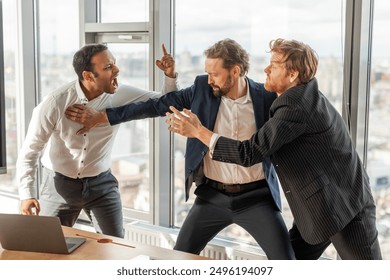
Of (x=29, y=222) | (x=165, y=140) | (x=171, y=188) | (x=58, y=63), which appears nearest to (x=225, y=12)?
(x=165, y=140)

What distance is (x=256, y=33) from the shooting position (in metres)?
3.42

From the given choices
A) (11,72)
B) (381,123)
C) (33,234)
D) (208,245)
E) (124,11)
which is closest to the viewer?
(33,234)

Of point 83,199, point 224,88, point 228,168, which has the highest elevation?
point 224,88

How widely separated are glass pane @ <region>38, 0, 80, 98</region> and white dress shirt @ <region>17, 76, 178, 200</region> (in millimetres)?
1208

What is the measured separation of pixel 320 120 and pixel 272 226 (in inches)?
25.0

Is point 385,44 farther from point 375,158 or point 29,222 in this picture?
point 29,222

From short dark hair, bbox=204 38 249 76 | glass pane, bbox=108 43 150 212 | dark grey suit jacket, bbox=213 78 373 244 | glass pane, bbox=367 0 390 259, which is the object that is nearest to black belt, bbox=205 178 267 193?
dark grey suit jacket, bbox=213 78 373 244

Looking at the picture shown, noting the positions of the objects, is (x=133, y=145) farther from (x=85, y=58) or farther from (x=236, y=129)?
(x=236, y=129)

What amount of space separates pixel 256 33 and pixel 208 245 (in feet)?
4.28

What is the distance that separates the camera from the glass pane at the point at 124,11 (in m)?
3.90

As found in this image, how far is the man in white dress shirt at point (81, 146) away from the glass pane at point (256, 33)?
20.6 inches

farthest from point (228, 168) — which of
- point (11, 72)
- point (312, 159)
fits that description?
point (11, 72)

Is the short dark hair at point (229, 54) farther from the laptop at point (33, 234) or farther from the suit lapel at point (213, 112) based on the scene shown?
the laptop at point (33, 234)

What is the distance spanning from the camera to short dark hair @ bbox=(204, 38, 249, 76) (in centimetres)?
288
